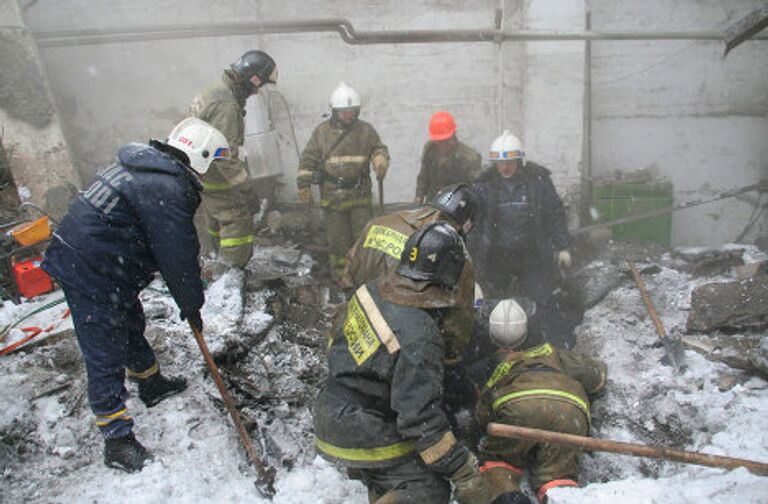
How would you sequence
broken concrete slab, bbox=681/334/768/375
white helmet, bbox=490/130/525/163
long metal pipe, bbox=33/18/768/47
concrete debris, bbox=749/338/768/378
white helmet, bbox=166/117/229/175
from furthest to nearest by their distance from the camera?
long metal pipe, bbox=33/18/768/47 < white helmet, bbox=490/130/525/163 < broken concrete slab, bbox=681/334/768/375 < concrete debris, bbox=749/338/768/378 < white helmet, bbox=166/117/229/175

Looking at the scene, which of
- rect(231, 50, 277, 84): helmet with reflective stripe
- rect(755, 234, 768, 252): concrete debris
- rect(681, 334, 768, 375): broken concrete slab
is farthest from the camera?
rect(755, 234, 768, 252): concrete debris

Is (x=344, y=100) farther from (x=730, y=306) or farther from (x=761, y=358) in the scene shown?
(x=761, y=358)

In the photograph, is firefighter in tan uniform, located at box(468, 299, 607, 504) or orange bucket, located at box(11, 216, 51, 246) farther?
orange bucket, located at box(11, 216, 51, 246)

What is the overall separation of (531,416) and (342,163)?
368 centimetres

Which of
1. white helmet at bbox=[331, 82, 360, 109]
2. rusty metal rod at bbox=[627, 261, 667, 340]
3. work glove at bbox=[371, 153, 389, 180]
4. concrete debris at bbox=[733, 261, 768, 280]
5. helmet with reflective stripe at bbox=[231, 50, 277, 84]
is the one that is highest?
helmet with reflective stripe at bbox=[231, 50, 277, 84]

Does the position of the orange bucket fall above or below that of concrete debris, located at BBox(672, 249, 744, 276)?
above

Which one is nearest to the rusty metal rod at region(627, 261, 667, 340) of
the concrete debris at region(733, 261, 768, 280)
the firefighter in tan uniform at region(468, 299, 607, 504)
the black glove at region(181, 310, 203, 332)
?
the concrete debris at region(733, 261, 768, 280)

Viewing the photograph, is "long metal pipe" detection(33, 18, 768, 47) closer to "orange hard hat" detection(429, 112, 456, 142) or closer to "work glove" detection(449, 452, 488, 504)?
"orange hard hat" detection(429, 112, 456, 142)

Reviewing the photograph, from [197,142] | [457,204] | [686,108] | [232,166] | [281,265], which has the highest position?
[197,142]

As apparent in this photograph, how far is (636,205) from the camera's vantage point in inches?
277

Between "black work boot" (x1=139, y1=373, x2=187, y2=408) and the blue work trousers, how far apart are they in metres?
0.42

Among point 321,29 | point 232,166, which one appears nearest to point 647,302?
point 232,166

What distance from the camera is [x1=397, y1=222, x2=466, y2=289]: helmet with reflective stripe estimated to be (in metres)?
2.54

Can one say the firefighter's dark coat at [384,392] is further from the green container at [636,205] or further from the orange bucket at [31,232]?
the green container at [636,205]
